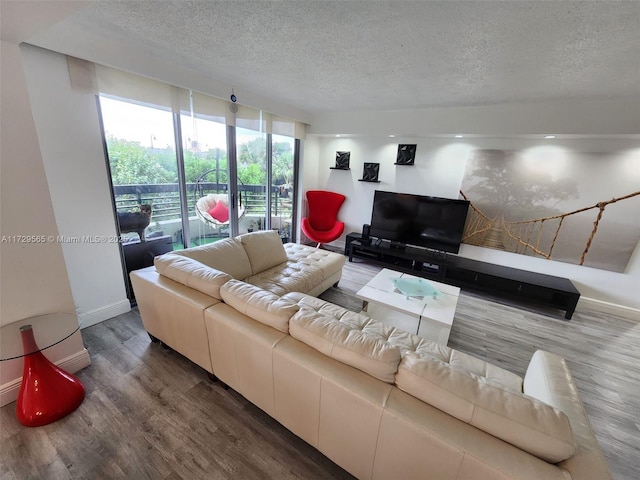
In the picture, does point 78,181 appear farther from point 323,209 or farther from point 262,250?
point 323,209

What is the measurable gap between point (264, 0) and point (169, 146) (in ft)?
6.40

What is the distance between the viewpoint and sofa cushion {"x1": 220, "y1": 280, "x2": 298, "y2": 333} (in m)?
1.36

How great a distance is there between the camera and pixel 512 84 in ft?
7.90

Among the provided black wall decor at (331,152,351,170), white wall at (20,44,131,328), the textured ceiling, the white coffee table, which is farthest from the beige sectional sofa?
black wall decor at (331,152,351,170)

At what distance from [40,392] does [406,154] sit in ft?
14.9

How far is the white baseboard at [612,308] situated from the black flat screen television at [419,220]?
5.51 feet

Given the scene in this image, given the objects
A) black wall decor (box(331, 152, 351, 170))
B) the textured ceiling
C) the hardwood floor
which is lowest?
the hardwood floor

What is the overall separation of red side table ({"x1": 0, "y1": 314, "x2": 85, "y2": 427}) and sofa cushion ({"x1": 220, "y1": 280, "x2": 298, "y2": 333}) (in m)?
0.95

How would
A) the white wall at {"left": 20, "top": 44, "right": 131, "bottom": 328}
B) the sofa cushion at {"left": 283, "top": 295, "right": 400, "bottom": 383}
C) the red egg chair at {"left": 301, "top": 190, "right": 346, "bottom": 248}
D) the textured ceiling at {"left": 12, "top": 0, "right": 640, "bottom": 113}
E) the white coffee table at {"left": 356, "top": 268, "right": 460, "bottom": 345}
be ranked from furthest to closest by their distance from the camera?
the red egg chair at {"left": 301, "top": 190, "right": 346, "bottom": 248} < the white coffee table at {"left": 356, "top": 268, "right": 460, "bottom": 345} < the white wall at {"left": 20, "top": 44, "right": 131, "bottom": 328} < the textured ceiling at {"left": 12, "top": 0, "right": 640, "bottom": 113} < the sofa cushion at {"left": 283, "top": 295, "right": 400, "bottom": 383}

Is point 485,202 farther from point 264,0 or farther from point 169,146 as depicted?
point 169,146

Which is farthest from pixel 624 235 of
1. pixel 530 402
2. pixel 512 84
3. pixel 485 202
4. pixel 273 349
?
pixel 273 349

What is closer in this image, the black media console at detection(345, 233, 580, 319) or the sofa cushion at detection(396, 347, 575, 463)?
the sofa cushion at detection(396, 347, 575, 463)

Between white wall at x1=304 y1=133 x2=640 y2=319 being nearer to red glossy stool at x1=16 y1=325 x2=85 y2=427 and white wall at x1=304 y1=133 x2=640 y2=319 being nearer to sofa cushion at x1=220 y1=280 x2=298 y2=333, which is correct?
sofa cushion at x1=220 y1=280 x2=298 y2=333

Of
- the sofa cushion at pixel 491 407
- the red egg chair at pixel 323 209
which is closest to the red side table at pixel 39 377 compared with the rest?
the sofa cushion at pixel 491 407
